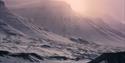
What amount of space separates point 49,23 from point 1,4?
21.1 m

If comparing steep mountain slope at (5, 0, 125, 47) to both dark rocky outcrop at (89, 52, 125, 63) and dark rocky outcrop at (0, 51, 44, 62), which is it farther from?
dark rocky outcrop at (89, 52, 125, 63)

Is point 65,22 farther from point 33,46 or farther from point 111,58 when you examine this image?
point 111,58

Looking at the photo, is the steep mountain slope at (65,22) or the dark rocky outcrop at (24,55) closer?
the dark rocky outcrop at (24,55)

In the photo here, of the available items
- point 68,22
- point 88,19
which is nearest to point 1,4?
point 68,22

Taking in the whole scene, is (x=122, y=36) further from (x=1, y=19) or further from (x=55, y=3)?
(x=1, y=19)

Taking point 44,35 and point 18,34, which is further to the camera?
point 44,35

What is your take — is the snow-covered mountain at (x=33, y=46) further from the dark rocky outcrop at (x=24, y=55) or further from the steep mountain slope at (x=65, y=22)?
the steep mountain slope at (x=65, y=22)

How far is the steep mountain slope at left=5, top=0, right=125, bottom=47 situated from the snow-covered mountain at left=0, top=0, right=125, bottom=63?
932 cm

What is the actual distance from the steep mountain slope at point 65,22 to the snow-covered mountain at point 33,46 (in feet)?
30.6

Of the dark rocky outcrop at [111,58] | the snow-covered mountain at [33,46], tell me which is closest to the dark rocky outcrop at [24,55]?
the snow-covered mountain at [33,46]

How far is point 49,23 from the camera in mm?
122312

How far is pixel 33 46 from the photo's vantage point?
82.1 m

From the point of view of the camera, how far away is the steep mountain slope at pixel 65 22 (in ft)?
392

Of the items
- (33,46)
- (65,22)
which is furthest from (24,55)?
(65,22)
